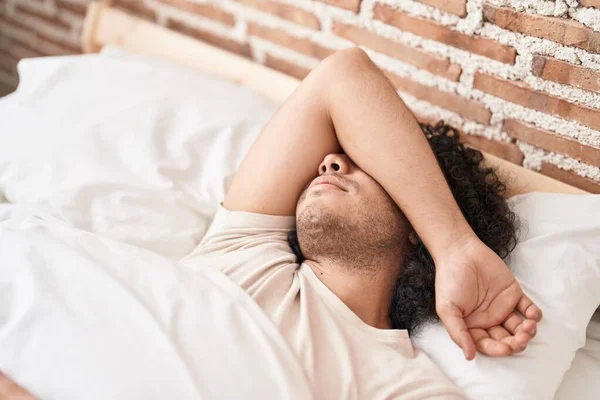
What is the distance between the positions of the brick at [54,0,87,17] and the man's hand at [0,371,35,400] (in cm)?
174

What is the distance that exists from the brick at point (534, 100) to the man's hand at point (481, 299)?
0.38 metres

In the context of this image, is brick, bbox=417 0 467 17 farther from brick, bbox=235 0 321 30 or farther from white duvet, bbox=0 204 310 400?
white duvet, bbox=0 204 310 400

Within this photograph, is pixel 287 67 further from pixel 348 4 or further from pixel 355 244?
pixel 355 244

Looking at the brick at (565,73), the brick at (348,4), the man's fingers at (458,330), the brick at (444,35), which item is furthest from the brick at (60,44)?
the man's fingers at (458,330)

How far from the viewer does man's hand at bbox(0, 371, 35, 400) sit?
951 millimetres

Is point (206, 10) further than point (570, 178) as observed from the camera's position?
Yes

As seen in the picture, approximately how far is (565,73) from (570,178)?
23 cm

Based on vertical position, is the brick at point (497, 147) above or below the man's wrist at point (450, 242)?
above

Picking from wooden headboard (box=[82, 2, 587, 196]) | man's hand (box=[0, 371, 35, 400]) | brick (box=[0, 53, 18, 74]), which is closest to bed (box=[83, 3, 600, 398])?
wooden headboard (box=[82, 2, 587, 196])

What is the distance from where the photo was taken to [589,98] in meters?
1.28

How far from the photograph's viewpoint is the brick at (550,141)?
133cm

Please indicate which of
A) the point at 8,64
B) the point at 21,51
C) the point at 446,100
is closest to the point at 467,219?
the point at 446,100

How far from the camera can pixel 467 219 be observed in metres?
1.31

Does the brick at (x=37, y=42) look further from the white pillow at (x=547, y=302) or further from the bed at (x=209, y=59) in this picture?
the white pillow at (x=547, y=302)
